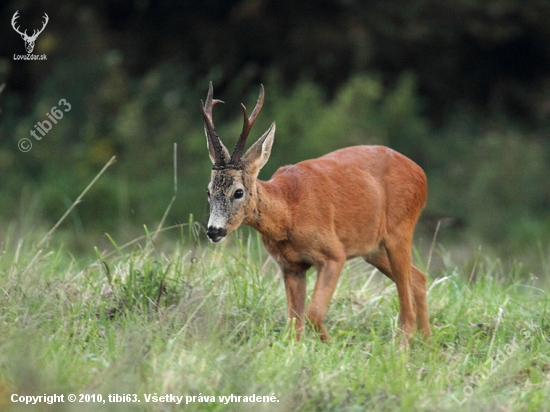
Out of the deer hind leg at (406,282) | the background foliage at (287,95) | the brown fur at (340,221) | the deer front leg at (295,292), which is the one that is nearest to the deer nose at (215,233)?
the brown fur at (340,221)

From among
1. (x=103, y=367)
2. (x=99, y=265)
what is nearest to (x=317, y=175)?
(x=99, y=265)

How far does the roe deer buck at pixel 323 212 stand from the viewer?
6.29 m

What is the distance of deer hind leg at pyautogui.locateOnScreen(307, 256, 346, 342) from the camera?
246 inches

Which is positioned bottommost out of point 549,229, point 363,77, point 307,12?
point 549,229

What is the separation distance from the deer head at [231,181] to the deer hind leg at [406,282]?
1175mm

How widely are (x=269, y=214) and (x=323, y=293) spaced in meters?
0.58

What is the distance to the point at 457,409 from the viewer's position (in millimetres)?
4789

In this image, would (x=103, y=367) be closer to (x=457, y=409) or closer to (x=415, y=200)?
(x=457, y=409)

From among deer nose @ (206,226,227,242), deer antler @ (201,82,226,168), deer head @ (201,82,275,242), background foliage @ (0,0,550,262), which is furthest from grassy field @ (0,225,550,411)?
background foliage @ (0,0,550,262)

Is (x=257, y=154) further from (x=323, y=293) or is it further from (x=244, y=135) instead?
(x=323, y=293)

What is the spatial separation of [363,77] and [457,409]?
12.7 meters

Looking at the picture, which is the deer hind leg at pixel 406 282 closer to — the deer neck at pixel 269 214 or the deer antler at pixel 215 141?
the deer neck at pixel 269 214

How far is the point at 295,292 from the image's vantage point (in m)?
6.59

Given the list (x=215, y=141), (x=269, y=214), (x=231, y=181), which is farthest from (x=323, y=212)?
(x=215, y=141)
